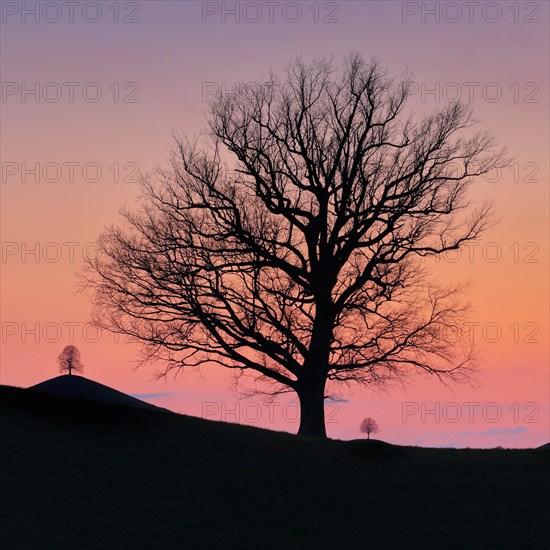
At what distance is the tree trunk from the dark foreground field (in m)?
4.70

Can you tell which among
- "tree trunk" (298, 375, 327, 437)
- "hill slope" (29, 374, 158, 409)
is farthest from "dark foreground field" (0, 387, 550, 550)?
"hill slope" (29, 374, 158, 409)

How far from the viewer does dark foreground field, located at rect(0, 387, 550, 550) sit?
24.8 metres

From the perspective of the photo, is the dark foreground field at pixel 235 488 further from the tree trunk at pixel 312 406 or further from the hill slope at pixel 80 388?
the hill slope at pixel 80 388

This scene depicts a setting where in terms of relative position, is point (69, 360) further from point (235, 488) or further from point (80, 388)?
point (235, 488)

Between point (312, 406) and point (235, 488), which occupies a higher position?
point (312, 406)

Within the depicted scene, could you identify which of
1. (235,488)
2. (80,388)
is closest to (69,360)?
(80,388)

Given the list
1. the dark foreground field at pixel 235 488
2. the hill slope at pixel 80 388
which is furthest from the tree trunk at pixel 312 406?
the hill slope at pixel 80 388

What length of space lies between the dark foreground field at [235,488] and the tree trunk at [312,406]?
4.70m

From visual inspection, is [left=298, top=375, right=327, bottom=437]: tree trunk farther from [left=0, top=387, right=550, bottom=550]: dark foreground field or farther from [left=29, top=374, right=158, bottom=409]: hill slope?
[left=29, top=374, right=158, bottom=409]: hill slope

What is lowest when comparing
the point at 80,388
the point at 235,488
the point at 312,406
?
the point at 235,488

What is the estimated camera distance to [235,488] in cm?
2823

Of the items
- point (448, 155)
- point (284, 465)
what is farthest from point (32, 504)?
point (448, 155)

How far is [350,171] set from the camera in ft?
138

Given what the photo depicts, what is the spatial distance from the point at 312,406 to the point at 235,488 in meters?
12.4
